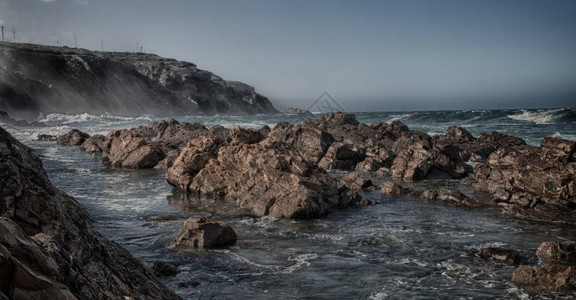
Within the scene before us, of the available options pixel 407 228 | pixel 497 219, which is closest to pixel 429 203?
pixel 497 219

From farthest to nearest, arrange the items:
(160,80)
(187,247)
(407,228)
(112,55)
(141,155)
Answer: (112,55)
(160,80)
(141,155)
(407,228)
(187,247)

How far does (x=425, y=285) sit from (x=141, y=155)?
22.4m

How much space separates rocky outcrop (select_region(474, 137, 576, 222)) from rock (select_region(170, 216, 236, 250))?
10.9m

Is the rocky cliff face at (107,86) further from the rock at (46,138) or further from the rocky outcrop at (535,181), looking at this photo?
the rocky outcrop at (535,181)

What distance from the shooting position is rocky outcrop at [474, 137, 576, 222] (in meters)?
15.4

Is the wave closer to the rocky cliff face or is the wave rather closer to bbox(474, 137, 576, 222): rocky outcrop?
bbox(474, 137, 576, 222): rocky outcrop

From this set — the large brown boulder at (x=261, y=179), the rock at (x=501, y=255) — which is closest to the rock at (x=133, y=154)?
the large brown boulder at (x=261, y=179)

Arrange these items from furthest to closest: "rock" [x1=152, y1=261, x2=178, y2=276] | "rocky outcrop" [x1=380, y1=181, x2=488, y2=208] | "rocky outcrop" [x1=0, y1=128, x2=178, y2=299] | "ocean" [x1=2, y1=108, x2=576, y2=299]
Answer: "rocky outcrop" [x1=380, y1=181, x2=488, y2=208]
"rock" [x1=152, y1=261, x2=178, y2=276]
"ocean" [x1=2, y1=108, x2=576, y2=299]
"rocky outcrop" [x1=0, y1=128, x2=178, y2=299]

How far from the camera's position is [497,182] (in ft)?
62.8

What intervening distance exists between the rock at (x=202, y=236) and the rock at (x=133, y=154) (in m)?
17.0

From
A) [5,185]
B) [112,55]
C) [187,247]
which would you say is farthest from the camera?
[112,55]

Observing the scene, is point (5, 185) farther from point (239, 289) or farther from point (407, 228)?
point (407, 228)

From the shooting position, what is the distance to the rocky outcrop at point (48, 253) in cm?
231

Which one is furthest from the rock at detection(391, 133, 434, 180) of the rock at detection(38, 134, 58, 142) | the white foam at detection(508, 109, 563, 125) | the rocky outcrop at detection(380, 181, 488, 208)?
the white foam at detection(508, 109, 563, 125)
